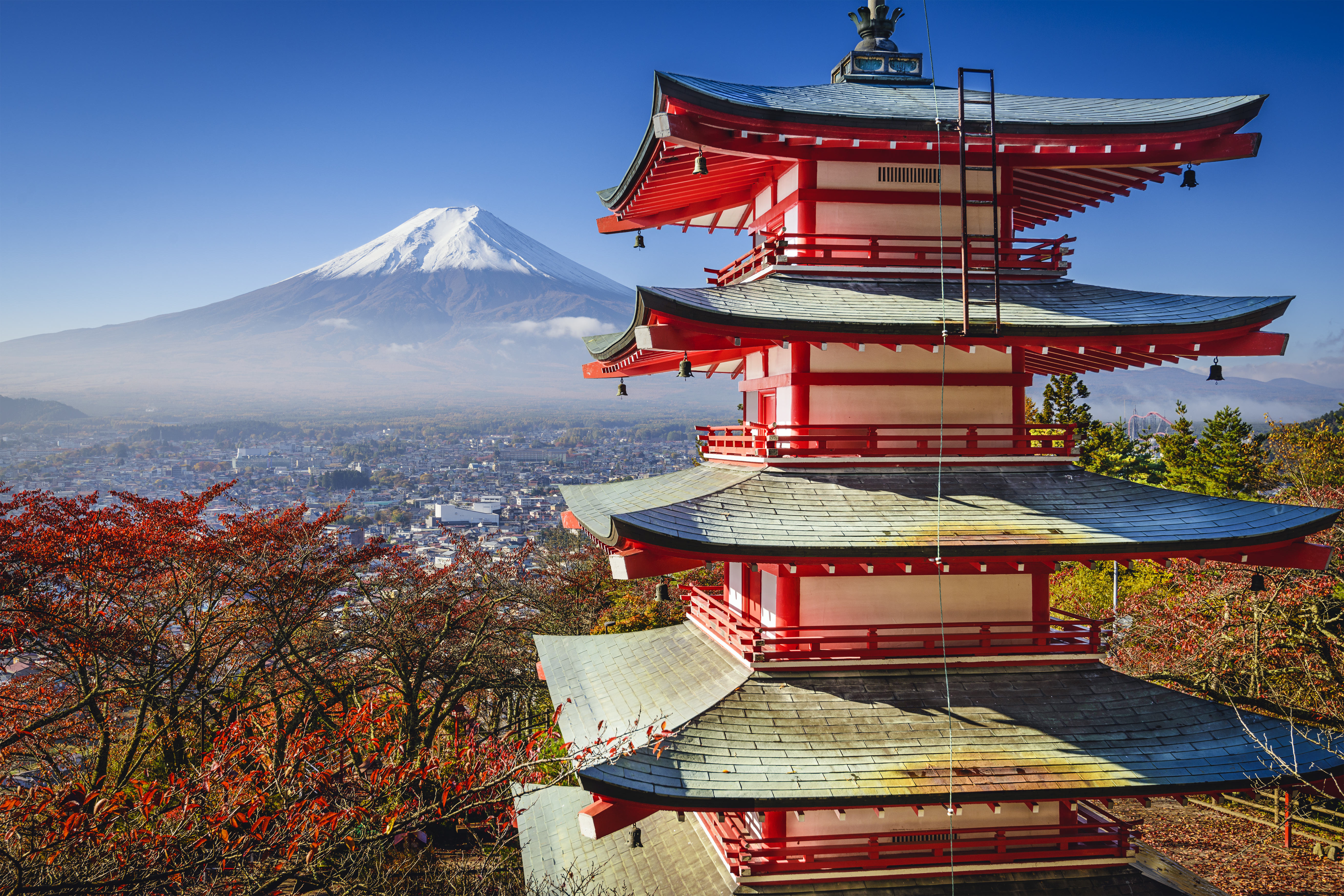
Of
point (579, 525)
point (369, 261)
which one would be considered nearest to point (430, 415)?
point (369, 261)

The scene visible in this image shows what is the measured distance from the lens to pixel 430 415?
581 ft

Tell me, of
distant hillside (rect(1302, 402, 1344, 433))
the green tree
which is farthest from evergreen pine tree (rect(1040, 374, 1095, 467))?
distant hillside (rect(1302, 402, 1344, 433))

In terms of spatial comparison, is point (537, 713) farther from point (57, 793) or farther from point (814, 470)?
point (814, 470)

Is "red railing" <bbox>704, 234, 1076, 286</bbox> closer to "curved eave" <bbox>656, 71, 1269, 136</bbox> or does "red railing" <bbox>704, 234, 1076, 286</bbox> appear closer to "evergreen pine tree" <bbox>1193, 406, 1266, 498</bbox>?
"curved eave" <bbox>656, 71, 1269, 136</bbox>

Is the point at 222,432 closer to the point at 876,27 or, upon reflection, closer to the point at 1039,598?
the point at 876,27

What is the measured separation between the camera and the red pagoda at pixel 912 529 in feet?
24.0

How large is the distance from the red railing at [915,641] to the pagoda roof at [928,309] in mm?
3227

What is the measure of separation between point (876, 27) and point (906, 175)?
388 centimetres

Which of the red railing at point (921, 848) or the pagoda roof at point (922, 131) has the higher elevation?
the pagoda roof at point (922, 131)

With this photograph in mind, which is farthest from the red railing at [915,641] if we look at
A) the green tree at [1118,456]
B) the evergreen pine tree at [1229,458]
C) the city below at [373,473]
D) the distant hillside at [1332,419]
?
the distant hillside at [1332,419]

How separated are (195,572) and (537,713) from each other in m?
10.7

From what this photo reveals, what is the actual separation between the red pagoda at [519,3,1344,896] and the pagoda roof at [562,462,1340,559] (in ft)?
0.11

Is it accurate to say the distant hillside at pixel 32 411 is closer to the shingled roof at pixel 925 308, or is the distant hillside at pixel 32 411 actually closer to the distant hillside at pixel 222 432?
the distant hillside at pixel 222 432

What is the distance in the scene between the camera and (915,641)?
8.47 metres
